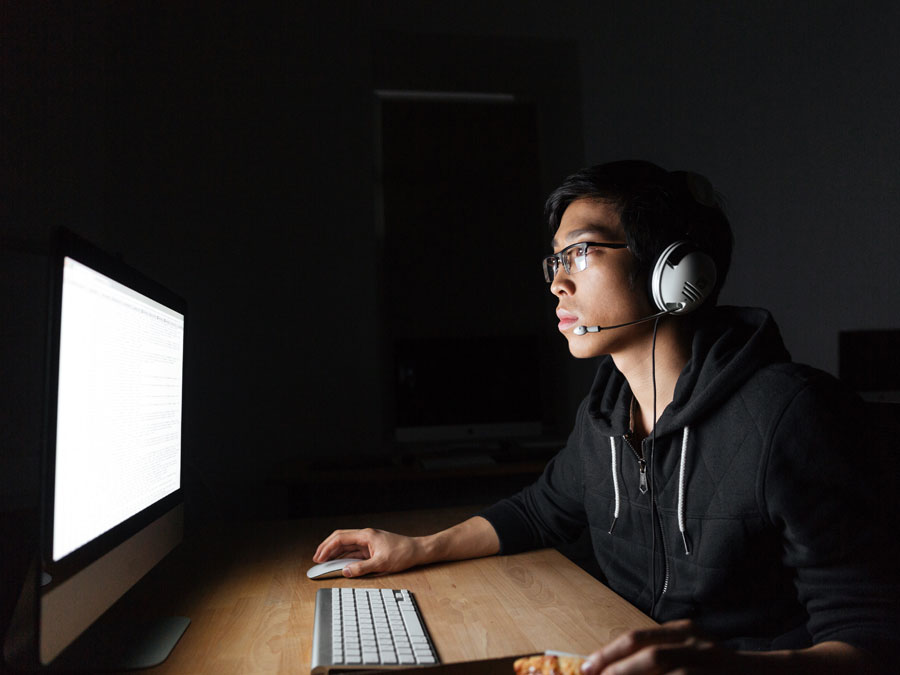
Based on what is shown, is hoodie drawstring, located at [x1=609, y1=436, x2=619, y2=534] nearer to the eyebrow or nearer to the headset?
the headset

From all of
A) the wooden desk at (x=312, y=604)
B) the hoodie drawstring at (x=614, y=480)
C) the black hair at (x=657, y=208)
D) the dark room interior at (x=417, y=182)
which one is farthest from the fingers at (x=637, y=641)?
the dark room interior at (x=417, y=182)

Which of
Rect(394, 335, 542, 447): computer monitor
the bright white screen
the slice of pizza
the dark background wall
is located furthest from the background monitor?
the slice of pizza

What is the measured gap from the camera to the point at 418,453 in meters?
2.66

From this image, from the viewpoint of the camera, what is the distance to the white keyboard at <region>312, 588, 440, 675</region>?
2.20 feet

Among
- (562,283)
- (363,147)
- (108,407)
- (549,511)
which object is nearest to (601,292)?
(562,283)

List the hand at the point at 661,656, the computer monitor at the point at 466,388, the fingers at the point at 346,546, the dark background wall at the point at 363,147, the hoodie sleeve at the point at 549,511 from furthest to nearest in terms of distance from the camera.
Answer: the dark background wall at the point at 363,147 → the computer monitor at the point at 466,388 → the hoodie sleeve at the point at 549,511 → the fingers at the point at 346,546 → the hand at the point at 661,656

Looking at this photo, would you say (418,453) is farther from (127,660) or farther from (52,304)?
(52,304)

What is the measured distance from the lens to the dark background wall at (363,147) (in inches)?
112

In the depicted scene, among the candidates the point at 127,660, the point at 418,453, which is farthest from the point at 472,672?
the point at 418,453

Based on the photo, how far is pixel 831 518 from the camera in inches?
30.0

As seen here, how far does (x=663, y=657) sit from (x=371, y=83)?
2.98m

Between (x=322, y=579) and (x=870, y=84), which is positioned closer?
(x=322, y=579)

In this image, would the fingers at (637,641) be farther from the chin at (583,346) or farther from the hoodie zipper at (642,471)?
the chin at (583,346)

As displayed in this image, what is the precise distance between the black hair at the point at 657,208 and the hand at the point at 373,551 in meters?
0.58
